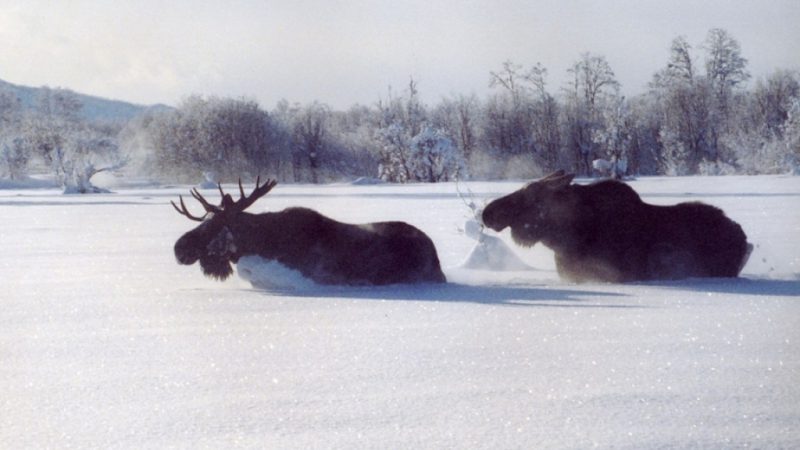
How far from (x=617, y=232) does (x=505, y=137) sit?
54.7m

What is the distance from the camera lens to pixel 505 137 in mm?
64062

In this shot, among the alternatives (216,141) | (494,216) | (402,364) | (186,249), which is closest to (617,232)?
(494,216)

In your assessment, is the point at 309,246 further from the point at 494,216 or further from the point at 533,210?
the point at 533,210

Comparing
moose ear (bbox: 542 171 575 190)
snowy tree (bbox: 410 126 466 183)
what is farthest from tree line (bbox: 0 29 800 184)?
moose ear (bbox: 542 171 575 190)

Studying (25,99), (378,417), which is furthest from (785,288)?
(25,99)

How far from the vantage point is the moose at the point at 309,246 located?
966 centimetres

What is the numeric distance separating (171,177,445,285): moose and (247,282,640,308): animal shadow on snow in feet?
0.57

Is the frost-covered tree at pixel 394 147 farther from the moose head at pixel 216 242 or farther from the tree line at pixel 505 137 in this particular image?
the moose head at pixel 216 242

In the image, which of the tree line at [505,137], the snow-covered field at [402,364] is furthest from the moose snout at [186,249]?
the tree line at [505,137]

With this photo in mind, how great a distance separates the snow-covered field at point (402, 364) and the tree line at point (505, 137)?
4100 centimetres

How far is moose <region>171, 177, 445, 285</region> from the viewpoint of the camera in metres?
9.66

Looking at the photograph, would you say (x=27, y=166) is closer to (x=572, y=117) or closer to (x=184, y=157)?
(x=184, y=157)

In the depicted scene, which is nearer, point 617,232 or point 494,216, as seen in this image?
point 617,232

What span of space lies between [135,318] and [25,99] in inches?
7263
